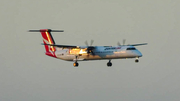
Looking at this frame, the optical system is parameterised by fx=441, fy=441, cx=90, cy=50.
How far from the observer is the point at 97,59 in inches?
2734

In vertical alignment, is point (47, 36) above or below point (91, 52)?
above

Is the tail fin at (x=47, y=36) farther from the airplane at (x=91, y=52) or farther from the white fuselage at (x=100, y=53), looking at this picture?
the white fuselage at (x=100, y=53)

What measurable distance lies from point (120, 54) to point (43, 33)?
1687 centimetres

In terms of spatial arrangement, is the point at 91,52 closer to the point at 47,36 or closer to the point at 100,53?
the point at 100,53

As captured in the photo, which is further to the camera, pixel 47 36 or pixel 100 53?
pixel 47 36

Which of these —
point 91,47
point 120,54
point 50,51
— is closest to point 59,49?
point 50,51

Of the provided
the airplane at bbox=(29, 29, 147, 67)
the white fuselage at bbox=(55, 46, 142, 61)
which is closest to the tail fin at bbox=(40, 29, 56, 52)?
the airplane at bbox=(29, 29, 147, 67)

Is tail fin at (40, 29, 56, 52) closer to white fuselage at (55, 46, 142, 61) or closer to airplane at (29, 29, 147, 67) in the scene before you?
airplane at (29, 29, 147, 67)

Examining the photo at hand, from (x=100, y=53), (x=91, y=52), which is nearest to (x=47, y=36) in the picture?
(x=91, y=52)

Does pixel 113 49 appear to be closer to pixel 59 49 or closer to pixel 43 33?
pixel 59 49

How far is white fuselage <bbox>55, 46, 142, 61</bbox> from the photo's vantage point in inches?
2623

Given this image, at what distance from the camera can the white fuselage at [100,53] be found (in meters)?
66.6

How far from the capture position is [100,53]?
68625 mm

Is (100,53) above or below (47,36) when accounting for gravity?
below
